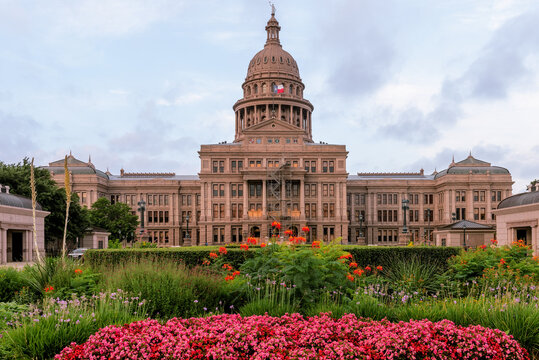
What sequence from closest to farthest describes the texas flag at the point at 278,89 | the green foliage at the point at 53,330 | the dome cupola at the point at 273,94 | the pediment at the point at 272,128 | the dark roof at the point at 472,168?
1. the green foliage at the point at 53,330
2. the pediment at the point at 272,128
3. the dark roof at the point at 472,168
4. the texas flag at the point at 278,89
5. the dome cupola at the point at 273,94

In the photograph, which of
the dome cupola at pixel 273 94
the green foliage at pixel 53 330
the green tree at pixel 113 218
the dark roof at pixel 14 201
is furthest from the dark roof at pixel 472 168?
the green foliage at pixel 53 330

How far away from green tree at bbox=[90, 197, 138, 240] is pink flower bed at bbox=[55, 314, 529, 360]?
61724 millimetres

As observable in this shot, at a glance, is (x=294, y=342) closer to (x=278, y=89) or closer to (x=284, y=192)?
(x=284, y=192)

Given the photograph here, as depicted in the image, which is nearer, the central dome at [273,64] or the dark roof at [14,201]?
the dark roof at [14,201]

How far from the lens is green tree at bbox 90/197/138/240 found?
66.6 meters

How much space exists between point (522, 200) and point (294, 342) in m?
33.5

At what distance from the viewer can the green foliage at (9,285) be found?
1346 centimetres

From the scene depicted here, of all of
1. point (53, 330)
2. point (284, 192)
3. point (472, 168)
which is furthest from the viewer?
point (472, 168)

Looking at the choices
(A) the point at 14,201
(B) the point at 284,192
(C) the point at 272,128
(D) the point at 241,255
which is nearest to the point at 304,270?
(D) the point at 241,255

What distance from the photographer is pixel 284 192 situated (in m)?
79.2

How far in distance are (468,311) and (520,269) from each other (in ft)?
21.9

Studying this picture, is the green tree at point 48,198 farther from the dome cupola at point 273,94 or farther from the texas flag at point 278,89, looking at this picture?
the texas flag at point 278,89

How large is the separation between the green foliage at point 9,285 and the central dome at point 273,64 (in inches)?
3825

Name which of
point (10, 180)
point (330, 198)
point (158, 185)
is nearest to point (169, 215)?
point (158, 185)
